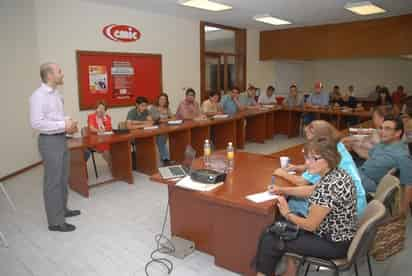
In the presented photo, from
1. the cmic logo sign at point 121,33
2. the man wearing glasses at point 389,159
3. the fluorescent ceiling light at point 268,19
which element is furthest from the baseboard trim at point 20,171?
the fluorescent ceiling light at point 268,19

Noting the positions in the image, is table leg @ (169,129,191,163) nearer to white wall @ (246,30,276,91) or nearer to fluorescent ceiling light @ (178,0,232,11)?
fluorescent ceiling light @ (178,0,232,11)

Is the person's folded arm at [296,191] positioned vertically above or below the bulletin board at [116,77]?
below

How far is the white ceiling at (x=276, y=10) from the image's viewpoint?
223 inches

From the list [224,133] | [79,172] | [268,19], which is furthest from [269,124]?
[79,172]

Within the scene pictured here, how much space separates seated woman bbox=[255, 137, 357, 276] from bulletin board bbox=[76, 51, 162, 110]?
15.7ft

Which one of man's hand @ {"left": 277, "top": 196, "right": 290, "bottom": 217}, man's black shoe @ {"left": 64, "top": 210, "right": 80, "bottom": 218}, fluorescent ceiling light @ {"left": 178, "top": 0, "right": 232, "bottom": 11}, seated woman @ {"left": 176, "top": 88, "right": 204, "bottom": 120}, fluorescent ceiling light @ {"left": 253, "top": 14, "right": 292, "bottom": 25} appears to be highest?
fluorescent ceiling light @ {"left": 253, "top": 14, "right": 292, "bottom": 25}

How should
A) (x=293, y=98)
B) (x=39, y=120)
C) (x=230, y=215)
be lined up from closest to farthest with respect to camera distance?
(x=230, y=215)
(x=39, y=120)
(x=293, y=98)

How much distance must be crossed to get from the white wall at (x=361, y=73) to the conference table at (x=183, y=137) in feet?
12.2

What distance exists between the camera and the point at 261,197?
2057 mm

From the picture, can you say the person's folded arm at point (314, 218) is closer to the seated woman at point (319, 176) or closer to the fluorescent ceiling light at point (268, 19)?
the seated woman at point (319, 176)

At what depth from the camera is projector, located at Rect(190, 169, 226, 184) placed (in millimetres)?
2292

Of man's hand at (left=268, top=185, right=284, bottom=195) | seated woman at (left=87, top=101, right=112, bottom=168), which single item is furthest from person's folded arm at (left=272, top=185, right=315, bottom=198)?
seated woman at (left=87, top=101, right=112, bottom=168)

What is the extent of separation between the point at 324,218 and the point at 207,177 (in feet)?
2.82

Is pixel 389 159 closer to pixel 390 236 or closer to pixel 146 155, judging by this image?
pixel 390 236
